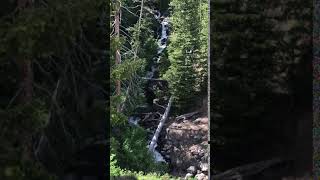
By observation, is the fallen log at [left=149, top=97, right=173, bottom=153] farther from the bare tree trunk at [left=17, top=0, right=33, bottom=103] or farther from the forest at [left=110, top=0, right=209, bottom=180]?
Result: the bare tree trunk at [left=17, top=0, right=33, bottom=103]

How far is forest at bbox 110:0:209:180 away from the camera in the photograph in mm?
13867

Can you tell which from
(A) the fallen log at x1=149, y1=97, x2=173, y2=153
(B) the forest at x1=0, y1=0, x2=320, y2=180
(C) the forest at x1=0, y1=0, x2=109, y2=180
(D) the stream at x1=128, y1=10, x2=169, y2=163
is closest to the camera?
(C) the forest at x1=0, y1=0, x2=109, y2=180

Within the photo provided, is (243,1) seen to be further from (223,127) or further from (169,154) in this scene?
(169,154)

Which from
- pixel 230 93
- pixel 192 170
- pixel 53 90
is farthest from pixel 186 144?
pixel 53 90

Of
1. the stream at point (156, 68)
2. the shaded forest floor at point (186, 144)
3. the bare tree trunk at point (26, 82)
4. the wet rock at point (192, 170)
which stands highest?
the bare tree trunk at point (26, 82)

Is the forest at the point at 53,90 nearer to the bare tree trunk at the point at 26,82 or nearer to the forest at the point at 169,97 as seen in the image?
the bare tree trunk at the point at 26,82

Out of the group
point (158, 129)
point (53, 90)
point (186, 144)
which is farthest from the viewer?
point (186, 144)

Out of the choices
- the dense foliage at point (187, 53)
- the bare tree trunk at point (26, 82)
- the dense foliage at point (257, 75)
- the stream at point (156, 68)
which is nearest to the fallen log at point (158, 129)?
the stream at point (156, 68)

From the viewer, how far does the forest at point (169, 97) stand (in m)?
13.9

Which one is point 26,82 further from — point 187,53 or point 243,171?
point 187,53

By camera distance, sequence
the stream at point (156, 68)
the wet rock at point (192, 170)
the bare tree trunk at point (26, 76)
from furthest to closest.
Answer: the stream at point (156, 68) < the wet rock at point (192, 170) < the bare tree trunk at point (26, 76)

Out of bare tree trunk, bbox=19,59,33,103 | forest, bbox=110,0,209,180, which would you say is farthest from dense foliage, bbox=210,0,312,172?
forest, bbox=110,0,209,180

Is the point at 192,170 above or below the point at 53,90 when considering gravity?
below

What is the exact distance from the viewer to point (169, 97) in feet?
47.1
